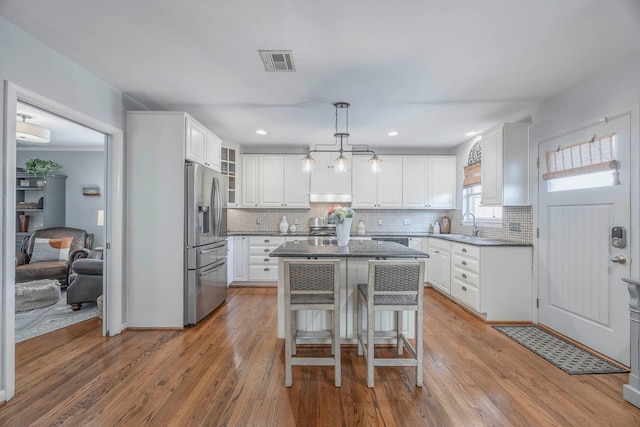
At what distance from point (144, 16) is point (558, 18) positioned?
259 centimetres

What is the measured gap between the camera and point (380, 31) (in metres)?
2.05

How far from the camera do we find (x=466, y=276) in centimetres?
389

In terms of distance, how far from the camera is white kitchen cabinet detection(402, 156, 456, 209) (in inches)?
215

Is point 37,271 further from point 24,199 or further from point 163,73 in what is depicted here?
point 163,73

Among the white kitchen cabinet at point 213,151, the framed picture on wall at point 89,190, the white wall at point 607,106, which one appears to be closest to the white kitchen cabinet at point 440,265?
the white wall at point 607,106

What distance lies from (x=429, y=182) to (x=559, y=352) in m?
3.27

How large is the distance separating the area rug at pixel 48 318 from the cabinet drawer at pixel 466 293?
14.7 ft

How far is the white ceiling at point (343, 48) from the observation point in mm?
1850

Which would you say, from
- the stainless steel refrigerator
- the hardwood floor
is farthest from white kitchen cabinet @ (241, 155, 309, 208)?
the hardwood floor

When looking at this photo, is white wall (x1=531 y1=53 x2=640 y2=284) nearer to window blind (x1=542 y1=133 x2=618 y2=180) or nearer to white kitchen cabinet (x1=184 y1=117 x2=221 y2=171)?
window blind (x1=542 y1=133 x2=618 y2=180)

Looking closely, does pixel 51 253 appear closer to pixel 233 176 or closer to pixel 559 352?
pixel 233 176

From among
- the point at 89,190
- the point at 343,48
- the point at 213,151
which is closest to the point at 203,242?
the point at 213,151

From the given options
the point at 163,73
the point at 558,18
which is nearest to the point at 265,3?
the point at 163,73

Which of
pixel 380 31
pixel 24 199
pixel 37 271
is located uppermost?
pixel 380 31
